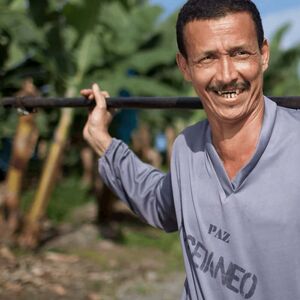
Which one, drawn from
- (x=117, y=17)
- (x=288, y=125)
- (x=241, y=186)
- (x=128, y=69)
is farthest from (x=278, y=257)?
(x=117, y=17)

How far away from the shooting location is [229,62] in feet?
6.73

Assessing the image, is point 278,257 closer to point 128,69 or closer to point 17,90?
point 17,90

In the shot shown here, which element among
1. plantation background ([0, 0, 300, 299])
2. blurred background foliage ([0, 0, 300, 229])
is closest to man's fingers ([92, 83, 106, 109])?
plantation background ([0, 0, 300, 299])

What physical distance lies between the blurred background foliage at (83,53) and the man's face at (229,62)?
16.9 feet

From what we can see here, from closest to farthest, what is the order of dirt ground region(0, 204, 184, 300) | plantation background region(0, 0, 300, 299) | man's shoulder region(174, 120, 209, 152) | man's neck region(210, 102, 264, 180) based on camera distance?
man's neck region(210, 102, 264, 180), man's shoulder region(174, 120, 209, 152), dirt ground region(0, 204, 184, 300), plantation background region(0, 0, 300, 299)

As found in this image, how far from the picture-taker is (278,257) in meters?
2.00

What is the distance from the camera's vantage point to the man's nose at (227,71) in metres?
2.04

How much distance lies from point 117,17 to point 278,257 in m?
7.78

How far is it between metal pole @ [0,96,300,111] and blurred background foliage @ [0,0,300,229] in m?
3.88

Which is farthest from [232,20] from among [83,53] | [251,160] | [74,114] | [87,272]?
[74,114]

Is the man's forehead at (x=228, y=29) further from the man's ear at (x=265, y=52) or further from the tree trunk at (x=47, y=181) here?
the tree trunk at (x=47, y=181)

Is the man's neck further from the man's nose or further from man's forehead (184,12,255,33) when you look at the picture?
man's forehead (184,12,255,33)

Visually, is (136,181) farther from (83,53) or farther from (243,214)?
(83,53)

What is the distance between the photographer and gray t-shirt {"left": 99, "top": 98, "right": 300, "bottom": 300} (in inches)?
78.7
